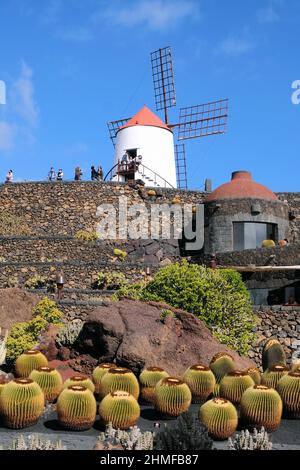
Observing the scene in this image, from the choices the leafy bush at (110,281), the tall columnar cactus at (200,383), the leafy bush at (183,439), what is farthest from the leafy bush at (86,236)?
the leafy bush at (183,439)

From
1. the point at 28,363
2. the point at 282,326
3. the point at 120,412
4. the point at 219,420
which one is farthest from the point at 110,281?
the point at 219,420

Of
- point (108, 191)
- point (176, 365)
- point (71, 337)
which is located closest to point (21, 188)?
point (108, 191)

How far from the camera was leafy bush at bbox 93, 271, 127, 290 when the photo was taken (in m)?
20.6

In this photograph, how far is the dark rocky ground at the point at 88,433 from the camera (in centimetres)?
840

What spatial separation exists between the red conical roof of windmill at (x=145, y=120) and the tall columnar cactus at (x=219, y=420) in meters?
25.9


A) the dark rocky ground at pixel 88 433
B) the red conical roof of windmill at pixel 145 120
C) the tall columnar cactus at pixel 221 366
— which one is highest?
the red conical roof of windmill at pixel 145 120

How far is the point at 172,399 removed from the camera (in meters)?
9.71

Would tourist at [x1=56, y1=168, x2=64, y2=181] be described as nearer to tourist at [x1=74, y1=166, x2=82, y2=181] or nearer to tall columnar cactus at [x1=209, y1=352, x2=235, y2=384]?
tourist at [x1=74, y1=166, x2=82, y2=181]

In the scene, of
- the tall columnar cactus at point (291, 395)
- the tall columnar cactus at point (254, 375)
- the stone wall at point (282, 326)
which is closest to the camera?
the tall columnar cactus at point (291, 395)

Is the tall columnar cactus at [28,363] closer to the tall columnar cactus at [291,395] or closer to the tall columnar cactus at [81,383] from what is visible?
the tall columnar cactus at [81,383]

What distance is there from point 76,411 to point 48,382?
1.62 m

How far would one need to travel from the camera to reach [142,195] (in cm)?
2850

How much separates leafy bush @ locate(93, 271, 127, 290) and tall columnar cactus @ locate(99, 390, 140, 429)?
37.4ft
